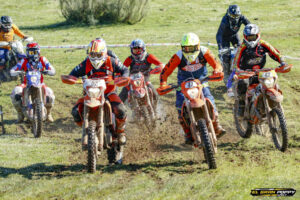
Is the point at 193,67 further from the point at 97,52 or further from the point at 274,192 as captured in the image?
the point at 274,192

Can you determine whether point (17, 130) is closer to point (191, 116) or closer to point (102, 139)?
point (102, 139)

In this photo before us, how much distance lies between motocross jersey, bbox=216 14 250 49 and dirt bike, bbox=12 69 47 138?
5.90 m

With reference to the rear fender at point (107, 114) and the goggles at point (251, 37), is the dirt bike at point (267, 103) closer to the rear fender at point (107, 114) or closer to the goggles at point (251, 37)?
the goggles at point (251, 37)

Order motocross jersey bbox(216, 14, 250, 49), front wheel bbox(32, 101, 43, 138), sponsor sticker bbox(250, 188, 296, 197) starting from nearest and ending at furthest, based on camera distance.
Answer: sponsor sticker bbox(250, 188, 296, 197), front wheel bbox(32, 101, 43, 138), motocross jersey bbox(216, 14, 250, 49)

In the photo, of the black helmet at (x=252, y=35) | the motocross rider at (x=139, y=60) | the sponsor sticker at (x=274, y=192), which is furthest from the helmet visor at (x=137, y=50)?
the sponsor sticker at (x=274, y=192)

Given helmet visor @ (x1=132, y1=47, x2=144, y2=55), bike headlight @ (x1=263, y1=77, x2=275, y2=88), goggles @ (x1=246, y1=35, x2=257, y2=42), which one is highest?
goggles @ (x1=246, y1=35, x2=257, y2=42)

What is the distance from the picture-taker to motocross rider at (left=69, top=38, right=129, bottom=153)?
8.37 m

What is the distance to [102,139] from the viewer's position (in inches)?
306

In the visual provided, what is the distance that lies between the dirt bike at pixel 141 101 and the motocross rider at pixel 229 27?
3612mm

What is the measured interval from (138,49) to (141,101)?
4.95 ft

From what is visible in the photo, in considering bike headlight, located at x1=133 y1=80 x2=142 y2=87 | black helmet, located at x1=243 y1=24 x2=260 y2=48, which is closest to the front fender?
black helmet, located at x1=243 y1=24 x2=260 y2=48

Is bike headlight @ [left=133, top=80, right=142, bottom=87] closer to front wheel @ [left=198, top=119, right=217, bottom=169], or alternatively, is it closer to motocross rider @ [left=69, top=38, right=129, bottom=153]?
motocross rider @ [left=69, top=38, right=129, bottom=153]

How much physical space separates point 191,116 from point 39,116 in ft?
14.7

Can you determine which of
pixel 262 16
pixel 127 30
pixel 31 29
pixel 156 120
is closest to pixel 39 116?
pixel 156 120
